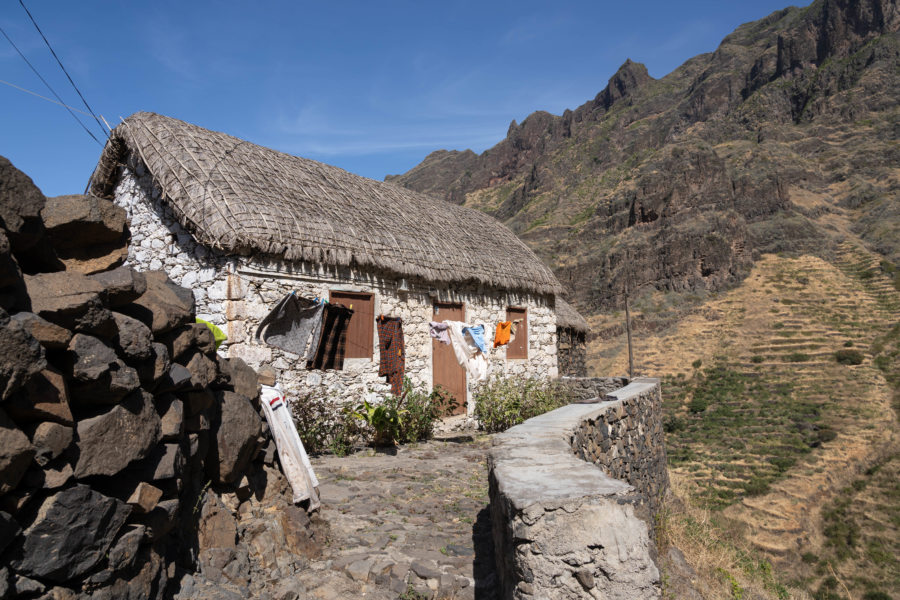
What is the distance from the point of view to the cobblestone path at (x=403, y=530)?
4000 millimetres

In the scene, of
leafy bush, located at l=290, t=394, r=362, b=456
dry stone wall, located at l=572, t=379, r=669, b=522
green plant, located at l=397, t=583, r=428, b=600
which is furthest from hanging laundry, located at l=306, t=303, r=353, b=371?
green plant, located at l=397, t=583, r=428, b=600

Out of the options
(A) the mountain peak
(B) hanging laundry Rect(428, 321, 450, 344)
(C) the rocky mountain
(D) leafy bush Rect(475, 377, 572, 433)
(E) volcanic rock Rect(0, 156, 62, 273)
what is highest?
(A) the mountain peak

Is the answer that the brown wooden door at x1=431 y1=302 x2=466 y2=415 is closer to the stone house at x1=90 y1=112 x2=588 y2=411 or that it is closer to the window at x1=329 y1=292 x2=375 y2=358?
the stone house at x1=90 y1=112 x2=588 y2=411

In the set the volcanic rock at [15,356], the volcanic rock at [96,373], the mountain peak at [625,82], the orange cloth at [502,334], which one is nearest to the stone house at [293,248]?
the orange cloth at [502,334]

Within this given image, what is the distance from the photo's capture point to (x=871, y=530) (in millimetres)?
16281

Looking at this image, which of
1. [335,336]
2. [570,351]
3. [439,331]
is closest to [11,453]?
[335,336]

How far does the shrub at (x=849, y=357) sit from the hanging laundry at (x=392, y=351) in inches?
1037

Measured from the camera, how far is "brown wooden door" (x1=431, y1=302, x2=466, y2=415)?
10398mm

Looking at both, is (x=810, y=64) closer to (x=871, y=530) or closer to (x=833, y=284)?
(x=833, y=284)

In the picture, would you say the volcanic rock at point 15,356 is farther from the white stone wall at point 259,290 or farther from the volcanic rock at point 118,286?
the white stone wall at point 259,290

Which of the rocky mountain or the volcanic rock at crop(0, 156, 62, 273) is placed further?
the rocky mountain

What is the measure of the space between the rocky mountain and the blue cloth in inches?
881

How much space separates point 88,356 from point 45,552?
2.79ft

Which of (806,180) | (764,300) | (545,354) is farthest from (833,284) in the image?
(545,354)
